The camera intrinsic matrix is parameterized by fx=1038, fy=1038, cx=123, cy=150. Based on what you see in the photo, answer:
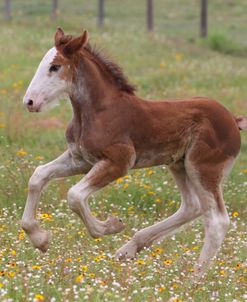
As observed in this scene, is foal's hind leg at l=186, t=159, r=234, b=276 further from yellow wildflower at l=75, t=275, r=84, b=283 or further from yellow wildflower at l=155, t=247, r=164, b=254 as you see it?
yellow wildflower at l=75, t=275, r=84, b=283

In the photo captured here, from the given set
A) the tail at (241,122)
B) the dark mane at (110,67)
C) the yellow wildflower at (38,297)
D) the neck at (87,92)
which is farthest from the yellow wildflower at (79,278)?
the tail at (241,122)

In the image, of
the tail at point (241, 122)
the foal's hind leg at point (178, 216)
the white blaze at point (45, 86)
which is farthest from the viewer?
the tail at point (241, 122)

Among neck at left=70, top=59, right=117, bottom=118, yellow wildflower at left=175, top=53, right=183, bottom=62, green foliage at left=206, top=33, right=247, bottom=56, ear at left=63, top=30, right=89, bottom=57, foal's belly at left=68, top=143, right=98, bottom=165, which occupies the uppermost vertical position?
ear at left=63, top=30, right=89, bottom=57

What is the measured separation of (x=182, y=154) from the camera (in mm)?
9172

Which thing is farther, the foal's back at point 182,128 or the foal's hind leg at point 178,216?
the foal's hind leg at point 178,216

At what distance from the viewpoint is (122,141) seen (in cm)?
863

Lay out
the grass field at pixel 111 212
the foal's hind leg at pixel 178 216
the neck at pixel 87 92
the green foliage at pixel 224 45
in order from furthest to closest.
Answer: the green foliage at pixel 224 45
the foal's hind leg at pixel 178 216
the neck at pixel 87 92
the grass field at pixel 111 212

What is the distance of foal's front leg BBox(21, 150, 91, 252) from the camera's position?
27.7ft

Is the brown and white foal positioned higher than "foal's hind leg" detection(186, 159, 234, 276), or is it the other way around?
the brown and white foal

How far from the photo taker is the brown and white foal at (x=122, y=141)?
8.45 metres

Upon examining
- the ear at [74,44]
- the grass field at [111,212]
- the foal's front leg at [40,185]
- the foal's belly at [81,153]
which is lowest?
the grass field at [111,212]

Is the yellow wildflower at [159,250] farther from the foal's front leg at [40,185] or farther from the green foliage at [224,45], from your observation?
the green foliage at [224,45]

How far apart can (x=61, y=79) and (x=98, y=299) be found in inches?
101

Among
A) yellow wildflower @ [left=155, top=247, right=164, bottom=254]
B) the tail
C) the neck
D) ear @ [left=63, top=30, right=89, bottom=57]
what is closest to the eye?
ear @ [left=63, top=30, right=89, bottom=57]
